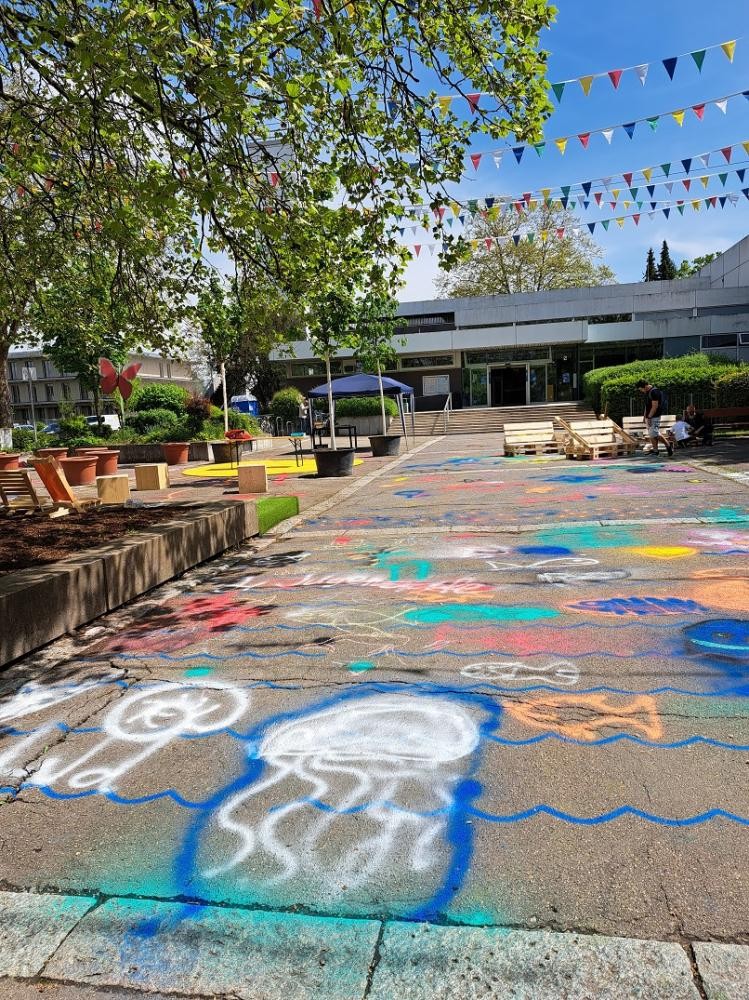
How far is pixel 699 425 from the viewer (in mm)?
16562

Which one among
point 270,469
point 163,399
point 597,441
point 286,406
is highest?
point 163,399

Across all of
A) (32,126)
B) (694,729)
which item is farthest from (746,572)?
(32,126)

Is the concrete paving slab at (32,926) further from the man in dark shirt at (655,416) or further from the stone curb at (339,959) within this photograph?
the man in dark shirt at (655,416)

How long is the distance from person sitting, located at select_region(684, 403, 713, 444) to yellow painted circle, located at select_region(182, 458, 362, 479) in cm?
855

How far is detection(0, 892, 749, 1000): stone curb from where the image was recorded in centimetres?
185

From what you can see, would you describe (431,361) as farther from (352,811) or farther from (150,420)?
(352,811)

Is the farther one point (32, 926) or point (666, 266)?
point (666, 266)

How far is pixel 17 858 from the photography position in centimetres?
254

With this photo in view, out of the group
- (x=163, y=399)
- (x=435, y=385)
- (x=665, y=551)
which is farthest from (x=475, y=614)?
(x=435, y=385)

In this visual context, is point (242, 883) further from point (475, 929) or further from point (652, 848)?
point (652, 848)

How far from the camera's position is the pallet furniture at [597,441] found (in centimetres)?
1575

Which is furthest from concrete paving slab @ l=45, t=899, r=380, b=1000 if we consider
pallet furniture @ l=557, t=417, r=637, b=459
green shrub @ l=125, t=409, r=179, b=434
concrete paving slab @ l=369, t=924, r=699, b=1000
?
green shrub @ l=125, t=409, r=179, b=434

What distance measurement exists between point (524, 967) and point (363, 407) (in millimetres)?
31174

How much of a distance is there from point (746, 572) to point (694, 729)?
3043mm
